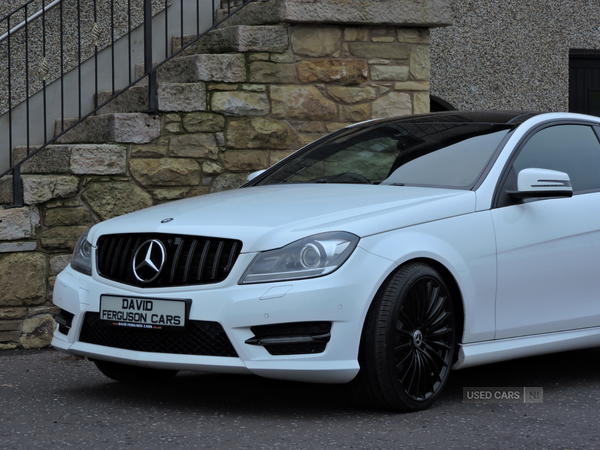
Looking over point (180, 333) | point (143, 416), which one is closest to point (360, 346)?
point (180, 333)

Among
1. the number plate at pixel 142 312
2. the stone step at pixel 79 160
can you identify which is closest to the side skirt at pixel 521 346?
the number plate at pixel 142 312

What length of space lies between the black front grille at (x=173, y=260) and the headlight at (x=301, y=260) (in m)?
0.12

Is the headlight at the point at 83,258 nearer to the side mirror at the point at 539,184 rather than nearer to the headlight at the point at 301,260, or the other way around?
the headlight at the point at 301,260

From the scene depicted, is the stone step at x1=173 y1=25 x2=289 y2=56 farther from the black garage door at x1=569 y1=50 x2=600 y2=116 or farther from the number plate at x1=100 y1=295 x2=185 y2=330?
Answer: the black garage door at x1=569 y1=50 x2=600 y2=116

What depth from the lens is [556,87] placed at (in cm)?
1077

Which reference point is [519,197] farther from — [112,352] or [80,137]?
[80,137]

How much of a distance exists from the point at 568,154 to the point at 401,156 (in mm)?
946

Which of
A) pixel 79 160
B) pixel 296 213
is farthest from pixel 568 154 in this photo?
pixel 79 160

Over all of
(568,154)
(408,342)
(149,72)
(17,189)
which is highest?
(149,72)

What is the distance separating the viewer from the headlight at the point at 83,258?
4.58 m

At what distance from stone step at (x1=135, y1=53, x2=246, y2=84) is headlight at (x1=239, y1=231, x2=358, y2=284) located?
356 centimetres

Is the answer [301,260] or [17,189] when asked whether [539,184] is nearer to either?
[301,260]

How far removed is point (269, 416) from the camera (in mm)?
4195

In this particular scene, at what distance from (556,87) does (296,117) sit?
173 inches
